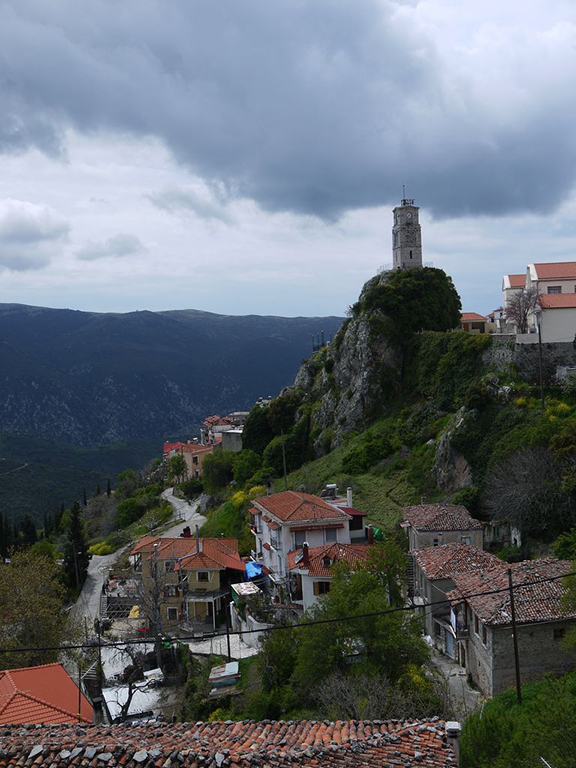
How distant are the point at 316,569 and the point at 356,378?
32.6 meters

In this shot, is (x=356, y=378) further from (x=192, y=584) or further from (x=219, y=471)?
(x=192, y=584)

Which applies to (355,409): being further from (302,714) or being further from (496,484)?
(302,714)

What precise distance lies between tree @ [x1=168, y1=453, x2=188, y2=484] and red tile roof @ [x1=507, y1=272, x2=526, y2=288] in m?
50.4

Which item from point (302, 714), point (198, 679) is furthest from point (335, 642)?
point (198, 679)

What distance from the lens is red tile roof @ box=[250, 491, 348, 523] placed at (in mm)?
39219

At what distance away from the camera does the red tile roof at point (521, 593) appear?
78.0 feet

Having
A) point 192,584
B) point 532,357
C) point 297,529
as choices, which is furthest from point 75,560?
point 532,357

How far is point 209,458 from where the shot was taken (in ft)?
246

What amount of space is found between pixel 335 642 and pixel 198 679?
916 centimetres

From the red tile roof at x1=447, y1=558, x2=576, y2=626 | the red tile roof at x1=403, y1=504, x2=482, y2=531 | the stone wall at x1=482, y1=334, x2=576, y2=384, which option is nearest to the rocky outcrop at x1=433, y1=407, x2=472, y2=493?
the stone wall at x1=482, y1=334, x2=576, y2=384

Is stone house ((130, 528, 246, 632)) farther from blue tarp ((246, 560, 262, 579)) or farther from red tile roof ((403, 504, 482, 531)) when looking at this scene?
red tile roof ((403, 504, 482, 531))

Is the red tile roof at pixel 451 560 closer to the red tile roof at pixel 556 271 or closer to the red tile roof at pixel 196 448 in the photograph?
the red tile roof at pixel 556 271

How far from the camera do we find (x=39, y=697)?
2270 cm

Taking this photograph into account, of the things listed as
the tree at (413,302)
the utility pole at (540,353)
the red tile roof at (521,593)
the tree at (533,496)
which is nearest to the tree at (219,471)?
the tree at (413,302)
